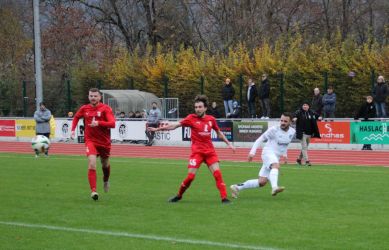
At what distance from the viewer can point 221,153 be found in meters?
29.5

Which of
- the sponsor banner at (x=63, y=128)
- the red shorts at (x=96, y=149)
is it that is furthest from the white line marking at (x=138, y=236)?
the sponsor banner at (x=63, y=128)

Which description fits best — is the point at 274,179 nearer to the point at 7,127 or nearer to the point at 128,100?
the point at 128,100

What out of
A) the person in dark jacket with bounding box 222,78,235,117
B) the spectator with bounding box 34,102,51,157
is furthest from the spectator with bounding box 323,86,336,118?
the spectator with bounding box 34,102,51,157

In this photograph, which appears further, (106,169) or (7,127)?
(7,127)

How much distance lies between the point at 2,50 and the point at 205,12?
17.0 metres

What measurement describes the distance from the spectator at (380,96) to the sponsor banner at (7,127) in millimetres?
19451

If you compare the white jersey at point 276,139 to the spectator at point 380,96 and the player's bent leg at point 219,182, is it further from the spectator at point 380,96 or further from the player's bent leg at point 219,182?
the spectator at point 380,96

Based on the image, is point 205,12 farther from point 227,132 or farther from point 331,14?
point 227,132

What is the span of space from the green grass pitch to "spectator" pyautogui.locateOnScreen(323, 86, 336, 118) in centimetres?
1065

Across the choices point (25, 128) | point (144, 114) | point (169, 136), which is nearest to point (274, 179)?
point (169, 136)

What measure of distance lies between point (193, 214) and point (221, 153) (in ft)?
56.9

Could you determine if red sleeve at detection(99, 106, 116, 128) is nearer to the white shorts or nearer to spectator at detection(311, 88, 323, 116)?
the white shorts

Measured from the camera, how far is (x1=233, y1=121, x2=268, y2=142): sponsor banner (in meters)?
31.7

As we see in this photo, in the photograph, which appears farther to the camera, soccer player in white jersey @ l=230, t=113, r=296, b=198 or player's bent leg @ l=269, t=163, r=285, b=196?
soccer player in white jersey @ l=230, t=113, r=296, b=198
